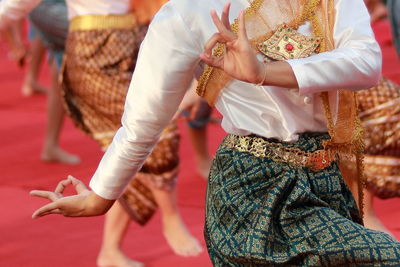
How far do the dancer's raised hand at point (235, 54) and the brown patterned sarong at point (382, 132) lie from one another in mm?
1769

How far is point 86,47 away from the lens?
3.81 m

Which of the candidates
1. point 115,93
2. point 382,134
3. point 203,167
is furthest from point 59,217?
point 382,134

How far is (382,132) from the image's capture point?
359cm

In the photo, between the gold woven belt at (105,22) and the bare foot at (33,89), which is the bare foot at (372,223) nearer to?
the gold woven belt at (105,22)

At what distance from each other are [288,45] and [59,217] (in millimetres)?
2554

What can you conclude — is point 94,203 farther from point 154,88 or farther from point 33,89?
point 33,89

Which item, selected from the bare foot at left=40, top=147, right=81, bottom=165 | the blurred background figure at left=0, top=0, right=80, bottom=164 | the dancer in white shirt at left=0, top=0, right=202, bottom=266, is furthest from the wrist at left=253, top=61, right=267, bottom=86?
the bare foot at left=40, top=147, right=81, bottom=165

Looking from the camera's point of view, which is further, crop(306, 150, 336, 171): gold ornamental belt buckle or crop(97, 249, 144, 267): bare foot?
crop(97, 249, 144, 267): bare foot

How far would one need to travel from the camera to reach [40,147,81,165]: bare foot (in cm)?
547

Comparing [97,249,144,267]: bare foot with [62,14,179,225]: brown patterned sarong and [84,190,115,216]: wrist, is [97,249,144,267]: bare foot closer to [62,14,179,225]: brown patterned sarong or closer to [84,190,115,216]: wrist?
[62,14,179,225]: brown patterned sarong

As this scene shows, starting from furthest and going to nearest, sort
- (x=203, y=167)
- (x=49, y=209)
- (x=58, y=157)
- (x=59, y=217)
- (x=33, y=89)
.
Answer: (x=33, y=89) → (x=58, y=157) → (x=203, y=167) → (x=59, y=217) → (x=49, y=209)

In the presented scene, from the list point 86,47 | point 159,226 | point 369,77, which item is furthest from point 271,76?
point 159,226

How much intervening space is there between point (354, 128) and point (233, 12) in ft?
1.31

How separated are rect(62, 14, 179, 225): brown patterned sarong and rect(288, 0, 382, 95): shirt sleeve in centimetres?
176
